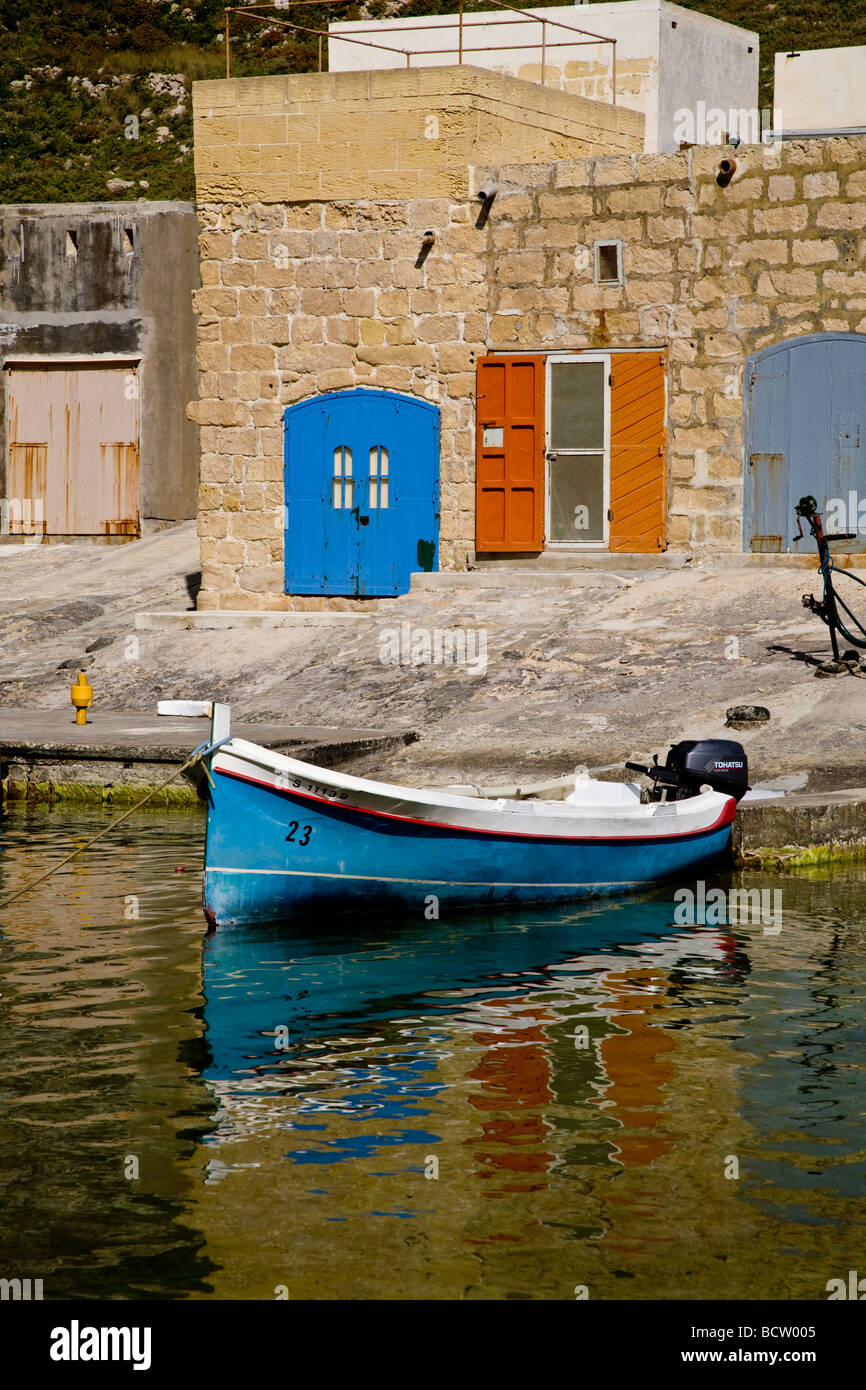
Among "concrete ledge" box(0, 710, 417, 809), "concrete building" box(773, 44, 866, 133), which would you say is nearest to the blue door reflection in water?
"concrete ledge" box(0, 710, 417, 809)

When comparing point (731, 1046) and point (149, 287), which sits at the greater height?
point (149, 287)

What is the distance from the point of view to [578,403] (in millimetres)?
18922

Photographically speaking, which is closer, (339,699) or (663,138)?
(339,699)

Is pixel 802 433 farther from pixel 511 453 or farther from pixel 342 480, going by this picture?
pixel 342 480

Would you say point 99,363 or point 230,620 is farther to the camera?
point 99,363

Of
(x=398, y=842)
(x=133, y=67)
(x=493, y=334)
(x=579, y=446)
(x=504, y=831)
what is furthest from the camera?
(x=133, y=67)

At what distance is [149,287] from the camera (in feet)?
83.7

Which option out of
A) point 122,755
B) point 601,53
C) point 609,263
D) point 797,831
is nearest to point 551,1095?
point 797,831

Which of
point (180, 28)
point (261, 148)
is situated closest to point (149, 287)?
point (261, 148)

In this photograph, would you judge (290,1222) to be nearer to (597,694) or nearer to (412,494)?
(597,694)

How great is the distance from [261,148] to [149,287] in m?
6.17

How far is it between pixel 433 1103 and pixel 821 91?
23037 mm

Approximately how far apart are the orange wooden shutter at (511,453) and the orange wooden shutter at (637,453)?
83 cm
